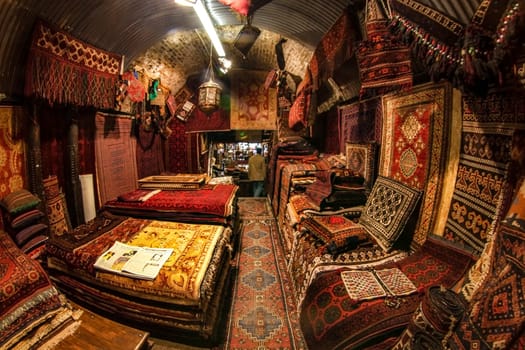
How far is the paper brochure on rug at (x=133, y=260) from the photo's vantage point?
1.92m

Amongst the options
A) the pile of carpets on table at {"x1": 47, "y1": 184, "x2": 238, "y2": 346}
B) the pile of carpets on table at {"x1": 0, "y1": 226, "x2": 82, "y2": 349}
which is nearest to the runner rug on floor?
the pile of carpets on table at {"x1": 47, "y1": 184, "x2": 238, "y2": 346}

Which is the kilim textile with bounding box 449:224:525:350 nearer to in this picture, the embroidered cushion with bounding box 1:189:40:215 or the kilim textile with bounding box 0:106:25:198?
the embroidered cushion with bounding box 1:189:40:215

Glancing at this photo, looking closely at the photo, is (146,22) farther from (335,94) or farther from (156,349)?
(156,349)

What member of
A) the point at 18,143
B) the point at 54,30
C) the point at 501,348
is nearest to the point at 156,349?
the point at 501,348

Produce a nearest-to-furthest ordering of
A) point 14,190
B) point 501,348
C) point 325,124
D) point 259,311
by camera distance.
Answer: point 501,348
point 14,190
point 259,311
point 325,124

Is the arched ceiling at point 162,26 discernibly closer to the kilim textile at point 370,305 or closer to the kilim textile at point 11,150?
the kilim textile at point 11,150

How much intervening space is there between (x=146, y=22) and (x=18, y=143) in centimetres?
250

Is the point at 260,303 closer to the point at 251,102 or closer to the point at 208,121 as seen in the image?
the point at 251,102

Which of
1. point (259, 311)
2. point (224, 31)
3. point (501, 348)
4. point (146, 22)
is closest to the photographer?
point (501, 348)

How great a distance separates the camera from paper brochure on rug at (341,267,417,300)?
1643 millimetres

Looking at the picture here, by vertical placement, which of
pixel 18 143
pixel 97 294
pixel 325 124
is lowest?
pixel 97 294

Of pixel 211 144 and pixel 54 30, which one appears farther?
pixel 211 144

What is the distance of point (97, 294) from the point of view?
211cm

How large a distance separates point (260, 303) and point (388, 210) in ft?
5.76
